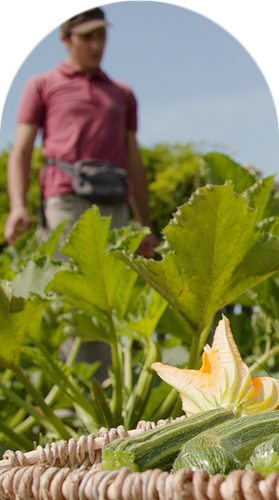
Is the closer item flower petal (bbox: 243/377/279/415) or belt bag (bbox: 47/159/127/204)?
flower petal (bbox: 243/377/279/415)

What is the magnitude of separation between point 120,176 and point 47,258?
5.16ft

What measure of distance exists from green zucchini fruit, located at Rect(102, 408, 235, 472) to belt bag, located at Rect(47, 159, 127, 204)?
1819 mm

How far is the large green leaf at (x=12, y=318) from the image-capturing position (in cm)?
101

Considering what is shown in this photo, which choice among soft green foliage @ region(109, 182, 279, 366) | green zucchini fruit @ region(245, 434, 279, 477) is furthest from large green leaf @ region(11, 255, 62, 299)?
green zucchini fruit @ region(245, 434, 279, 477)

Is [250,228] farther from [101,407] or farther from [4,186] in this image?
[4,186]

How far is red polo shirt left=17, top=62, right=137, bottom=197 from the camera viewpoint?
8.54 feet

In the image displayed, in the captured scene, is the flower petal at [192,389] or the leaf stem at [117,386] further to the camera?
the leaf stem at [117,386]

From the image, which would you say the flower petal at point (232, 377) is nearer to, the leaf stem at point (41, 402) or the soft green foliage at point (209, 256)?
the soft green foliage at point (209, 256)

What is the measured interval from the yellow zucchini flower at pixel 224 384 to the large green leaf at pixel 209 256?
0.14 m

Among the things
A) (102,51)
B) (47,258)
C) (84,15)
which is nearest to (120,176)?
(102,51)

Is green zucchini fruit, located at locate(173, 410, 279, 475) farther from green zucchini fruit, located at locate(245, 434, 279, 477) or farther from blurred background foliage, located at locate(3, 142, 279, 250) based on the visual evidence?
blurred background foliage, located at locate(3, 142, 279, 250)

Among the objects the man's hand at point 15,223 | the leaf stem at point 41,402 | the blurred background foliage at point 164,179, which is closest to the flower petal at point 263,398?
the leaf stem at point 41,402

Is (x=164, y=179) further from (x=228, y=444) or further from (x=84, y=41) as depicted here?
(x=228, y=444)

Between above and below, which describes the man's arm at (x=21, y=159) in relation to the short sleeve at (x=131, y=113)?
below
